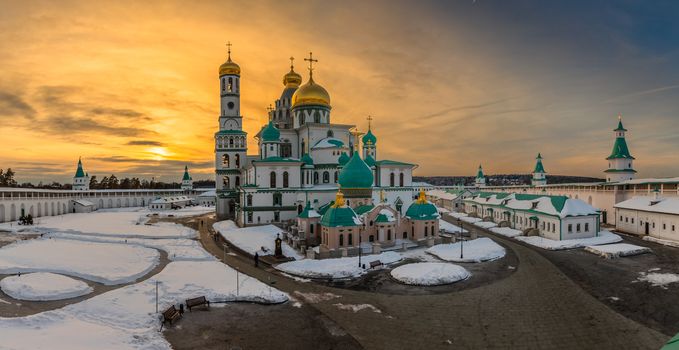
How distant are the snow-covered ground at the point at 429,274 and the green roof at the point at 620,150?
42879mm

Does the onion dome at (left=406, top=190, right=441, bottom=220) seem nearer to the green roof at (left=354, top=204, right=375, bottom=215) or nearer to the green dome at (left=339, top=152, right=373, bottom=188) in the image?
the green roof at (left=354, top=204, right=375, bottom=215)

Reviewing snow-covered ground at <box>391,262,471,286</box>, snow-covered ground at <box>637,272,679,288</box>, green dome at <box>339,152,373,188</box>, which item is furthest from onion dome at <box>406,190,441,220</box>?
snow-covered ground at <box>637,272,679,288</box>

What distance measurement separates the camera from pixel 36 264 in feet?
73.3

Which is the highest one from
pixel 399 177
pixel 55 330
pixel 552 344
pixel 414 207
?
pixel 399 177

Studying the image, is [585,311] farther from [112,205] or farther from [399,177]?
[112,205]

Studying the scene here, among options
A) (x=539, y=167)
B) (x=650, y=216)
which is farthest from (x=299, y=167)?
(x=539, y=167)

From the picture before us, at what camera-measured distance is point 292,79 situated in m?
57.5

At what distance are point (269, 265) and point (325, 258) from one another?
4.03 metres

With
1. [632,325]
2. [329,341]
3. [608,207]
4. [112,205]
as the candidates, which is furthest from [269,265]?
[112,205]

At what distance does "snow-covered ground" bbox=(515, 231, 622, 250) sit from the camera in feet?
105

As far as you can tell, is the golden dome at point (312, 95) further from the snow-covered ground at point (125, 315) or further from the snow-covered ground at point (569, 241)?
the snow-covered ground at point (125, 315)

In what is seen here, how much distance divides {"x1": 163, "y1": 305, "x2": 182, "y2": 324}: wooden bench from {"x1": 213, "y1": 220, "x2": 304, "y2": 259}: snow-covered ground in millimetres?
12672

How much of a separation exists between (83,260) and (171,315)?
1287 cm

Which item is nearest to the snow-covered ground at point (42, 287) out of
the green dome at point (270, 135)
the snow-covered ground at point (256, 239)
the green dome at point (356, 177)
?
the snow-covered ground at point (256, 239)
